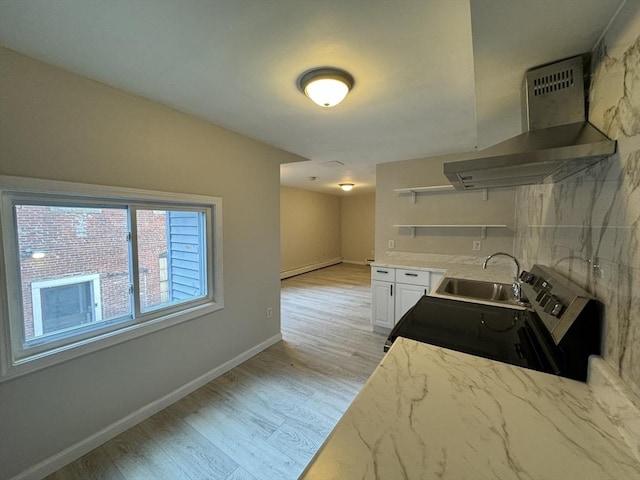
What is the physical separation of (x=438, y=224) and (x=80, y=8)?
3571 millimetres

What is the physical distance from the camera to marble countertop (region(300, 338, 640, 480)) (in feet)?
1.82

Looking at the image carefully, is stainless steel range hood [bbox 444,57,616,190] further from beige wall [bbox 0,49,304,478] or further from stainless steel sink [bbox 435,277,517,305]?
beige wall [bbox 0,49,304,478]

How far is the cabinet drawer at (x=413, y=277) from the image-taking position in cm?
307

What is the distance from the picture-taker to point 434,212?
3.48 m

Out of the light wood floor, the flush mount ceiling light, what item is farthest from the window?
the flush mount ceiling light

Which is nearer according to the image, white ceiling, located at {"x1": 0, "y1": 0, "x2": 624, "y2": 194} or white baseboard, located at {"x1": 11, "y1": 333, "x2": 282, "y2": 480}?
white ceiling, located at {"x1": 0, "y1": 0, "x2": 624, "y2": 194}

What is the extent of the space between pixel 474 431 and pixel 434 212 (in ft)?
10.4

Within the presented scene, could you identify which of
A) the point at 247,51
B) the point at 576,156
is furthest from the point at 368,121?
the point at 576,156

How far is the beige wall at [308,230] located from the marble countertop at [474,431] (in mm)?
5755

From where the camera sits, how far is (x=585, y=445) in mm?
615

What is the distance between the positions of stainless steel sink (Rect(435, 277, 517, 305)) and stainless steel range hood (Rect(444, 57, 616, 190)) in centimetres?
105

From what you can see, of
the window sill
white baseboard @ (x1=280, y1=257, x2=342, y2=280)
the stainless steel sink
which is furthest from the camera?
white baseboard @ (x1=280, y1=257, x2=342, y2=280)

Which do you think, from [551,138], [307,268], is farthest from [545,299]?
[307,268]

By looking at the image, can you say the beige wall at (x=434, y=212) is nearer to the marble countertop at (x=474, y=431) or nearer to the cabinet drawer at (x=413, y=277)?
the cabinet drawer at (x=413, y=277)
